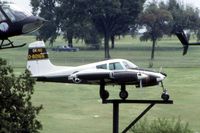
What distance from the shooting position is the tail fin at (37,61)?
99.5 ft

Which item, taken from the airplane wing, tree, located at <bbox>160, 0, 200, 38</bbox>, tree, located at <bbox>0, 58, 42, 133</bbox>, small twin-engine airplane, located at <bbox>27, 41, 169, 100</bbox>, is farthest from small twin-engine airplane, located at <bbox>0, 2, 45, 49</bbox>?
tree, located at <bbox>160, 0, 200, 38</bbox>

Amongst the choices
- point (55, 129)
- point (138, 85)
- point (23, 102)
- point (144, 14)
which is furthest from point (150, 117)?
point (144, 14)

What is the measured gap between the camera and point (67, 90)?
6128 centimetres

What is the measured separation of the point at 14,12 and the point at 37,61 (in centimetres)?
530

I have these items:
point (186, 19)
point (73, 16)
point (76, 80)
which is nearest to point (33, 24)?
point (76, 80)

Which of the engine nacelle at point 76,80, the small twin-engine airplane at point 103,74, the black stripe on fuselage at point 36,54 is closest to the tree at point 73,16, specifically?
the black stripe on fuselage at point 36,54

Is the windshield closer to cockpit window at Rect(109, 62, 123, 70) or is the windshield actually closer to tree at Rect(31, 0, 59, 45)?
cockpit window at Rect(109, 62, 123, 70)

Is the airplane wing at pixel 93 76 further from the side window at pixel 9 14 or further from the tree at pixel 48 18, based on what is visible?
the tree at pixel 48 18

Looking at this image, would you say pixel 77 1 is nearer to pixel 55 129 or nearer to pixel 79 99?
pixel 79 99

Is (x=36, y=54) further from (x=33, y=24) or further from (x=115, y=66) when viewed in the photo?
(x=33, y=24)

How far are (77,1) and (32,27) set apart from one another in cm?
10970

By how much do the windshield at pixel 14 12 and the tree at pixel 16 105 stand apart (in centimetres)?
383

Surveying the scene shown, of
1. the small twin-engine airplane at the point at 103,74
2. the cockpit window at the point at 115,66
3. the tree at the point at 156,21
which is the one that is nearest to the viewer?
the small twin-engine airplane at the point at 103,74

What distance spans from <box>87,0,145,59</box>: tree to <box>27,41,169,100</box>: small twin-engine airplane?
102 m
